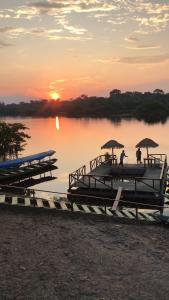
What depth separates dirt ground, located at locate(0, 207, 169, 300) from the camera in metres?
11.7

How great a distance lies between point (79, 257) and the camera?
47.3 feet

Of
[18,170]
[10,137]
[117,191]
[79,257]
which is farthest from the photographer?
[10,137]

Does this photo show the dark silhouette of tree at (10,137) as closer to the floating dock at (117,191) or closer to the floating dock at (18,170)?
the floating dock at (18,170)

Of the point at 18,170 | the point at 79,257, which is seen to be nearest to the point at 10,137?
the point at 18,170

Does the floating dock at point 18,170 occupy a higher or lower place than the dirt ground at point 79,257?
lower

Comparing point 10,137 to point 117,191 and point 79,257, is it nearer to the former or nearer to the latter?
point 117,191

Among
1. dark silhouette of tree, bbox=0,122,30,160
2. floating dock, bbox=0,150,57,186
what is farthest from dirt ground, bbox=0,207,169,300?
dark silhouette of tree, bbox=0,122,30,160

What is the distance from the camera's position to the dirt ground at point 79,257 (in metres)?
11.7

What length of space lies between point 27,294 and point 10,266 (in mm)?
2094

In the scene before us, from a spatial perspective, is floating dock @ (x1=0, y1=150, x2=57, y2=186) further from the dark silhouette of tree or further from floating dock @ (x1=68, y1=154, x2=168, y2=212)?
floating dock @ (x1=68, y1=154, x2=168, y2=212)

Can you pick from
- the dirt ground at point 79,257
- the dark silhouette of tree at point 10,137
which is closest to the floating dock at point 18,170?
the dark silhouette of tree at point 10,137

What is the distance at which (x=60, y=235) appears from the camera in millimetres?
16703

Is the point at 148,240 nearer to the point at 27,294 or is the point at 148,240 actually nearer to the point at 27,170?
the point at 27,294

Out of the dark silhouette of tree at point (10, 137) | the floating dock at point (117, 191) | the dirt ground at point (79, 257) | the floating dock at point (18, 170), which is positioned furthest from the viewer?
the dark silhouette of tree at point (10, 137)
